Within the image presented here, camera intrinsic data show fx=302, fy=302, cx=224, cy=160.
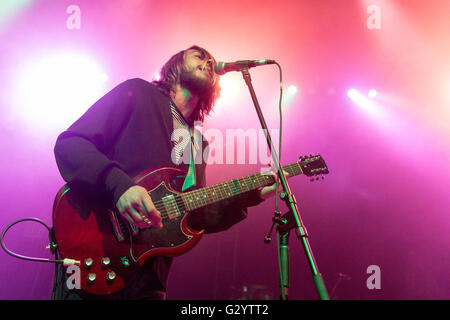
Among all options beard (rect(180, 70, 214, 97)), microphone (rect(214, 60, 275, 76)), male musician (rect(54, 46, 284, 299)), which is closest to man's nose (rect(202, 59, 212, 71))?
male musician (rect(54, 46, 284, 299))

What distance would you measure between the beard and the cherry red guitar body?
3.57 ft

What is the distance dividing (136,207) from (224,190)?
2.34 feet

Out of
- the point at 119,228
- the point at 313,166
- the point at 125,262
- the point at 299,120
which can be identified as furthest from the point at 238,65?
the point at 299,120

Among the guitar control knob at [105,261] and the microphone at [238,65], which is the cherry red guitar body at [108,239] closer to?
the guitar control knob at [105,261]

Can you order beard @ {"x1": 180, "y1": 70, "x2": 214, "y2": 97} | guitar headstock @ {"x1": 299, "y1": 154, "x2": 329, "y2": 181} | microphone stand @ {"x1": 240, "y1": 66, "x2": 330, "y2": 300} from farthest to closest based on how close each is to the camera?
beard @ {"x1": 180, "y1": 70, "x2": 214, "y2": 97}, guitar headstock @ {"x1": 299, "y1": 154, "x2": 329, "y2": 181}, microphone stand @ {"x1": 240, "y1": 66, "x2": 330, "y2": 300}

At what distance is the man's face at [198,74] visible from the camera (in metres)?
2.59

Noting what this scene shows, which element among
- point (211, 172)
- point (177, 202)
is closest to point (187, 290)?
point (211, 172)

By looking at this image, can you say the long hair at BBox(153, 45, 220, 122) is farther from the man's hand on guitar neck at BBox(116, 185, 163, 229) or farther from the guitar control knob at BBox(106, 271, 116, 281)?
the guitar control knob at BBox(106, 271, 116, 281)

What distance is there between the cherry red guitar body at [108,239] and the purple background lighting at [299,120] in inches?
135

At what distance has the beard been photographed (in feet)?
8.47

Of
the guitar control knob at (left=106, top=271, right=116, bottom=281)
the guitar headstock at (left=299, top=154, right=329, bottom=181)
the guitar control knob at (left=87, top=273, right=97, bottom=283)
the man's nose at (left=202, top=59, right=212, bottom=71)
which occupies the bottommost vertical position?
the guitar control knob at (left=106, top=271, right=116, bottom=281)

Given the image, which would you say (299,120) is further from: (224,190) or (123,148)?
(123,148)

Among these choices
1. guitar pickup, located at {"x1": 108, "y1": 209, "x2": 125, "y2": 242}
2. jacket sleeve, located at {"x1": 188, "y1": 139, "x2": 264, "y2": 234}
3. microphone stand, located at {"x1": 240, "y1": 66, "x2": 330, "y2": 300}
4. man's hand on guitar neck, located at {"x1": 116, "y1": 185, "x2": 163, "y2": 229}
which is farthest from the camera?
jacket sleeve, located at {"x1": 188, "y1": 139, "x2": 264, "y2": 234}
